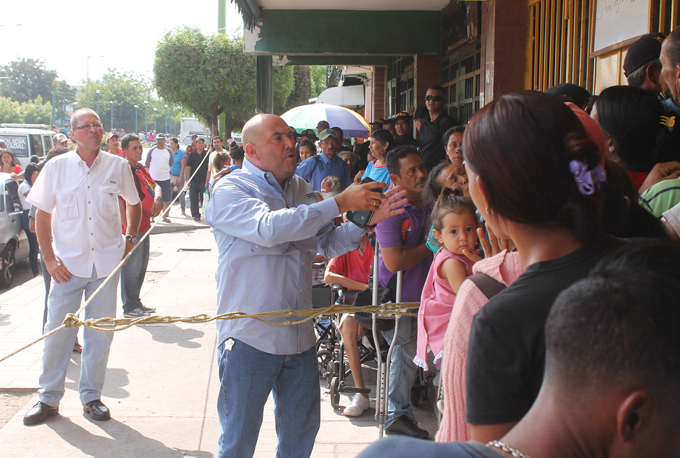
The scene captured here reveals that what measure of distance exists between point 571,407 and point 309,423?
7.05ft

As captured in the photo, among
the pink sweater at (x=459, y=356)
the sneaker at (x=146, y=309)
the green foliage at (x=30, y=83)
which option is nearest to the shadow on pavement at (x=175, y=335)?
the sneaker at (x=146, y=309)

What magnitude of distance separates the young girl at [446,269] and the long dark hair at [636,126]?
35.1 inches

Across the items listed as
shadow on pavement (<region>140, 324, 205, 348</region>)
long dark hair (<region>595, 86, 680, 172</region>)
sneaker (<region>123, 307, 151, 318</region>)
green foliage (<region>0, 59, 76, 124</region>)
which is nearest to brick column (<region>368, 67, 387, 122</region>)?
sneaker (<region>123, 307, 151, 318</region>)

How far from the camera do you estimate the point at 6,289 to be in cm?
859

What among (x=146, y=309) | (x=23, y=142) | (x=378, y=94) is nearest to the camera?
(x=146, y=309)

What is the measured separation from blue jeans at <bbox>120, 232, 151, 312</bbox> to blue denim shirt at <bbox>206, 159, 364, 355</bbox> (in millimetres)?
4198

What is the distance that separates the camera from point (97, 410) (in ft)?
13.7

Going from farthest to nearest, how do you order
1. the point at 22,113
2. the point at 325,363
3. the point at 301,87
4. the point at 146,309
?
the point at 22,113 → the point at 301,87 → the point at 146,309 → the point at 325,363

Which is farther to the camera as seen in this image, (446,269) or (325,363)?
(325,363)

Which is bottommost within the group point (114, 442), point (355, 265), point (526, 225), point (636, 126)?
point (114, 442)

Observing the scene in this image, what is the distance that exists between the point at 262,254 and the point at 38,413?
2.53m

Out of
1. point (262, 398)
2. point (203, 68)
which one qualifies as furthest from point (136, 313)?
point (203, 68)

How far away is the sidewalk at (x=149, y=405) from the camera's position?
3834 mm

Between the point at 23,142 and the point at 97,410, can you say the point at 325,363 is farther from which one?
the point at 23,142
